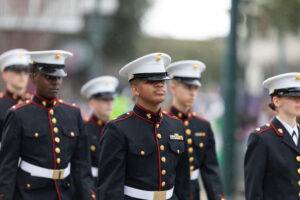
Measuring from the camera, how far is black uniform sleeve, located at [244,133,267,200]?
23.9ft

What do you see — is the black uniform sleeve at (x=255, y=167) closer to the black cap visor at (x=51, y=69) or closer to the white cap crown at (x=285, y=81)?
the white cap crown at (x=285, y=81)

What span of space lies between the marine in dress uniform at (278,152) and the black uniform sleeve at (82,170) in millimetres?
1548

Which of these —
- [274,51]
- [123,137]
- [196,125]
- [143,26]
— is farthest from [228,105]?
[274,51]

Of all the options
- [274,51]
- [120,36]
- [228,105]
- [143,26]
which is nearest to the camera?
[228,105]

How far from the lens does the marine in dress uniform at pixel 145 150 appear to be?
23.2 ft

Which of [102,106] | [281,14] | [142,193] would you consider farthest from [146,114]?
[281,14]

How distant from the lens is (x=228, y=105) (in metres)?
13.6

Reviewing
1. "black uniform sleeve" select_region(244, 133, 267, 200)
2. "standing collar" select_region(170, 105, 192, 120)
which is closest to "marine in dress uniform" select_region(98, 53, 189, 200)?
"black uniform sleeve" select_region(244, 133, 267, 200)

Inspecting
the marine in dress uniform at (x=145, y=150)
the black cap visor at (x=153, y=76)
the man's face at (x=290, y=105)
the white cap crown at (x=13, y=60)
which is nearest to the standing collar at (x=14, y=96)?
the white cap crown at (x=13, y=60)

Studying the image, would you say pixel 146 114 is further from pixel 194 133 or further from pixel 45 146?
pixel 194 133

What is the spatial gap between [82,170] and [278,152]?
1.85 meters

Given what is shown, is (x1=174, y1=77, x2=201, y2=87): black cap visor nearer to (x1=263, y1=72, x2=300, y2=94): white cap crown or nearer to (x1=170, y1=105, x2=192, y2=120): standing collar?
(x1=170, y1=105, x2=192, y2=120): standing collar

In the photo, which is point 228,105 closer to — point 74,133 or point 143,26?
point 74,133

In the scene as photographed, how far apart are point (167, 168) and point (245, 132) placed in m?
11.1
